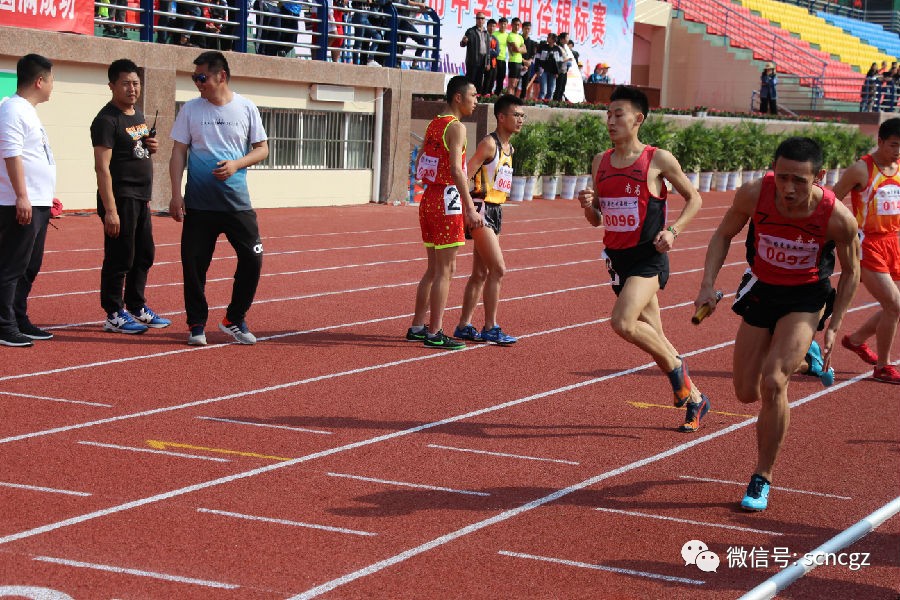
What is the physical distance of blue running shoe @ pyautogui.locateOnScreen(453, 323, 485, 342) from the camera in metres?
10.4

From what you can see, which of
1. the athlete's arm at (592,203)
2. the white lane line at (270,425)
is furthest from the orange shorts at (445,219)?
the white lane line at (270,425)

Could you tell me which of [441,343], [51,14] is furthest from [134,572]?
[51,14]

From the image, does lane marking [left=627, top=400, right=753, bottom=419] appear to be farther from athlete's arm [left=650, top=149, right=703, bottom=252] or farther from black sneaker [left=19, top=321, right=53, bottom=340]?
black sneaker [left=19, top=321, right=53, bottom=340]

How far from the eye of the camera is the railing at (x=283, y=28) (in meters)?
19.8

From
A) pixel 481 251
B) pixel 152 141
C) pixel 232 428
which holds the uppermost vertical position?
pixel 152 141

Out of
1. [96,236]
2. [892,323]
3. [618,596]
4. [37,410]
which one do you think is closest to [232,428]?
[37,410]

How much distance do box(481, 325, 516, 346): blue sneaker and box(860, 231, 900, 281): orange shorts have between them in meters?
2.84

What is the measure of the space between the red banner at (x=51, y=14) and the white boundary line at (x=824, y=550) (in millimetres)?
14533

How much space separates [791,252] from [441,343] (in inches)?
165

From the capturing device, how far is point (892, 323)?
948cm

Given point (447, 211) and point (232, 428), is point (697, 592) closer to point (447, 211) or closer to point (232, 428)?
point (232, 428)

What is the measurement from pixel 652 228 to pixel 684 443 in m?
1.34

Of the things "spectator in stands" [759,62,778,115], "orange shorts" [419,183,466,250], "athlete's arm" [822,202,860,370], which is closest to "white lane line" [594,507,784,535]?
"athlete's arm" [822,202,860,370]

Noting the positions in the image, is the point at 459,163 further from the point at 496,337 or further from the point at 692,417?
the point at 692,417
